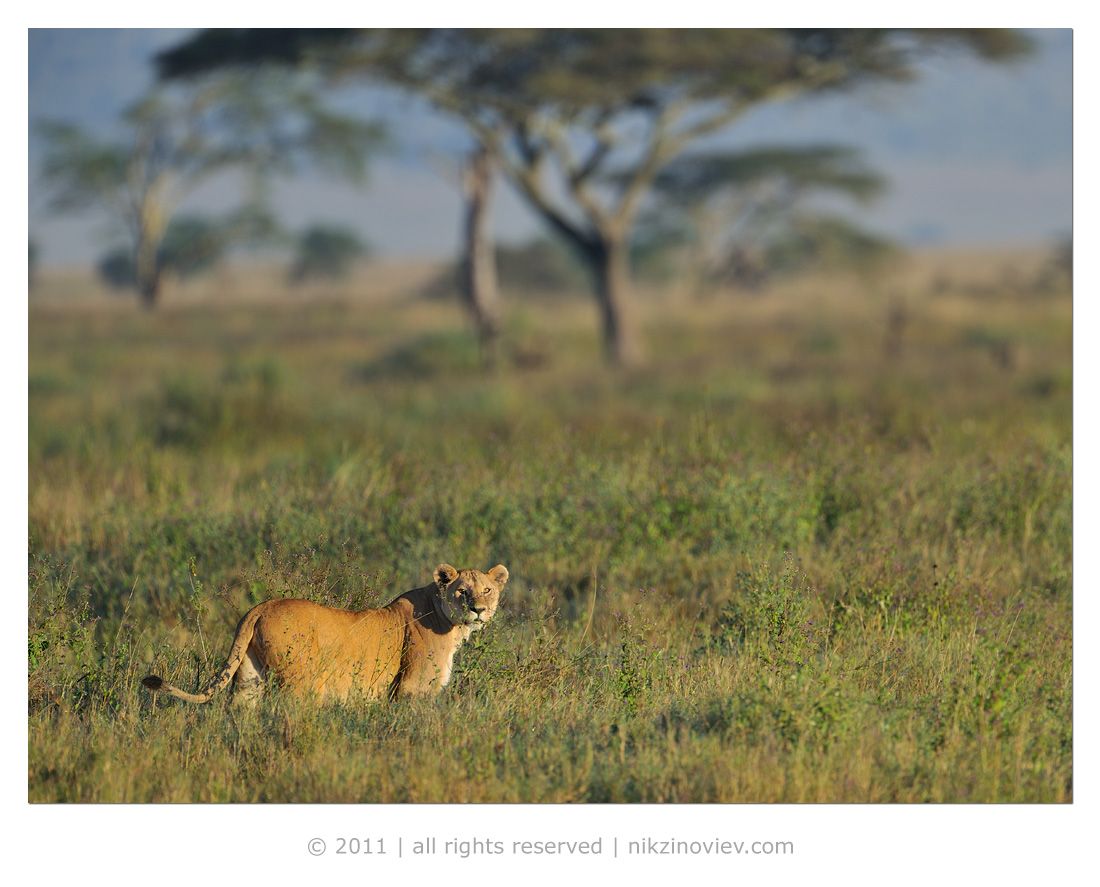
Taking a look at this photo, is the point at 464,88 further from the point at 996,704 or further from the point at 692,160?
the point at 692,160

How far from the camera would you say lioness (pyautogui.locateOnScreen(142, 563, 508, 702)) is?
466 cm

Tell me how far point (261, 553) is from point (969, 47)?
15292 millimetres

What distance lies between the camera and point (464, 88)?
19234 millimetres

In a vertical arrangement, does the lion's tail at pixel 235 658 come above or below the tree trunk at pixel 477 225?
below

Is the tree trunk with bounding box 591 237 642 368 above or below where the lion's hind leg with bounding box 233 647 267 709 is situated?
above

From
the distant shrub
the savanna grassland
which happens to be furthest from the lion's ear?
the distant shrub

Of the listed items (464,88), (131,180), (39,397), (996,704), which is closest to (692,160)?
(131,180)

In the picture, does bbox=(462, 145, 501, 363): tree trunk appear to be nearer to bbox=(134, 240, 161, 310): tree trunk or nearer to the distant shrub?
bbox=(134, 240, 161, 310): tree trunk

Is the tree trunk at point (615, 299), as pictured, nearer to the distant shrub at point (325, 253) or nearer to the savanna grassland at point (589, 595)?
the savanna grassland at point (589, 595)

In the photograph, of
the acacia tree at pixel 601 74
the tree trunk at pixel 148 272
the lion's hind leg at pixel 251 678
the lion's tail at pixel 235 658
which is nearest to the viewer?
the lion's tail at pixel 235 658

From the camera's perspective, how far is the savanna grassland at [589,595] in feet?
15.0

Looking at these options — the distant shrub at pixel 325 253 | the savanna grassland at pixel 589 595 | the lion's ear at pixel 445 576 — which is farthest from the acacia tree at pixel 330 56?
the distant shrub at pixel 325 253

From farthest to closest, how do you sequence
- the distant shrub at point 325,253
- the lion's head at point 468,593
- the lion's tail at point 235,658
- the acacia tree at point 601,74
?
the distant shrub at point 325,253
the acacia tree at point 601,74
the lion's head at point 468,593
the lion's tail at point 235,658

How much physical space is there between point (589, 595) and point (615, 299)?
14.2 metres
